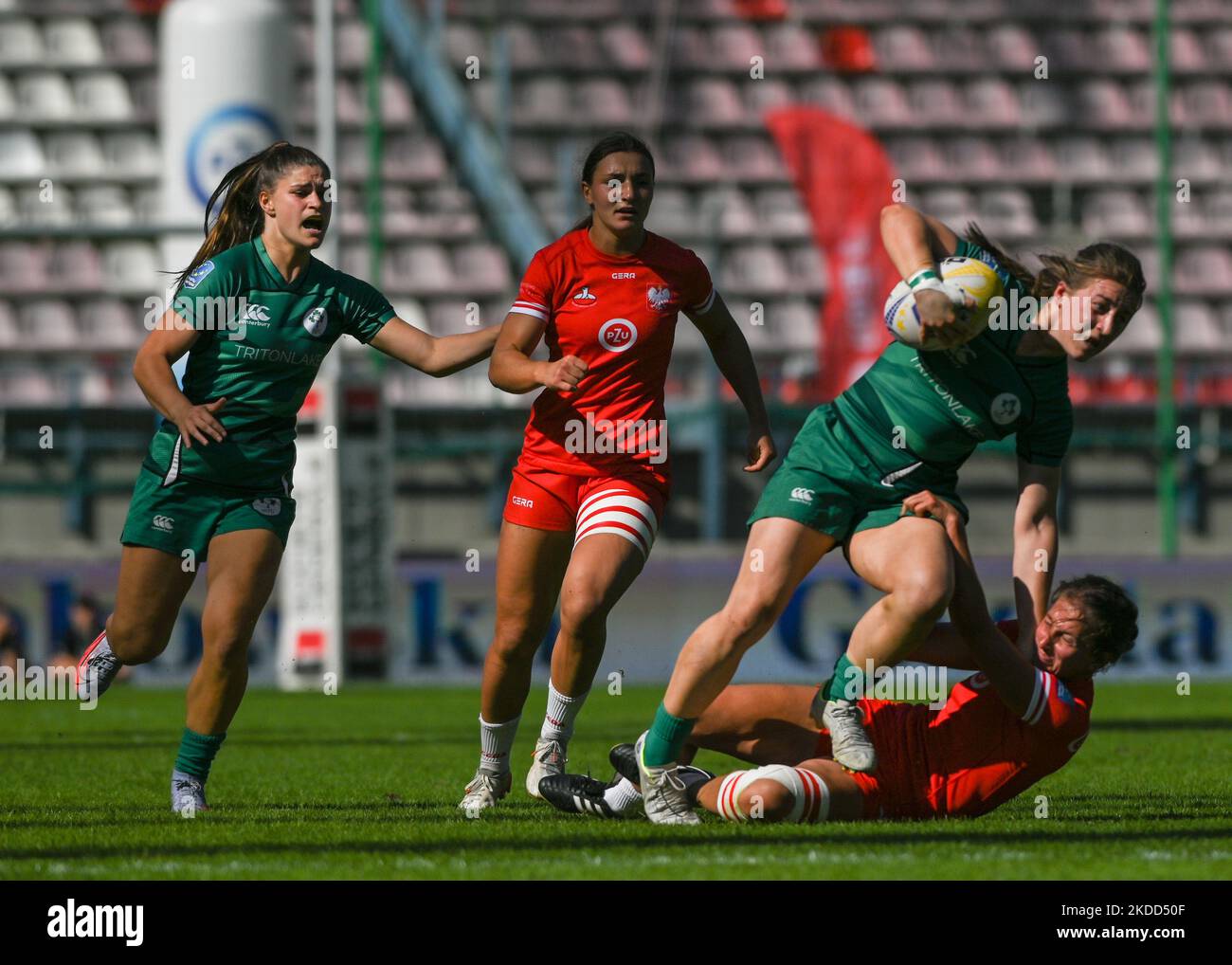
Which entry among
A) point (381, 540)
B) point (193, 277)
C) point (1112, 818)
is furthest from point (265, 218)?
point (381, 540)

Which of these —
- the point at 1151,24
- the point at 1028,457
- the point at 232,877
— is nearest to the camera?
the point at 232,877

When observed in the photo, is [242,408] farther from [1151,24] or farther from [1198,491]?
[1151,24]

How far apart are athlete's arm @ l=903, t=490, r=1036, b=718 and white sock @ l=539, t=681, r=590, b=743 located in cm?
148

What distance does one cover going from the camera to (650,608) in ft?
48.4

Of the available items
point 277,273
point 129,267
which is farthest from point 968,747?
point 129,267

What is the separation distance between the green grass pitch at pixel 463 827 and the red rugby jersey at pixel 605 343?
121cm

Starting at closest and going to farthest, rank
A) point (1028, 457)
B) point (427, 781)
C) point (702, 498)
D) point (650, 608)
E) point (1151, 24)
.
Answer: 1. point (1028, 457)
2. point (427, 781)
3. point (650, 608)
4. point (702, 498)
5. point (1151, 24)

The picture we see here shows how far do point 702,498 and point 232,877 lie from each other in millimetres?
12569

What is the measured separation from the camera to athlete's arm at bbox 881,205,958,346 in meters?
5.31

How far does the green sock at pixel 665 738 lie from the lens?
5.81 metres

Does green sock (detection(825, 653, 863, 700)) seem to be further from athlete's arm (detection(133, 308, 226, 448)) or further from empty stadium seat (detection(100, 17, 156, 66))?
empty stadium seat (detection(100, 17, 156, 66))

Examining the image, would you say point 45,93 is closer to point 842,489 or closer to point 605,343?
point 605,343

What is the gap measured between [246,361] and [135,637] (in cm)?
100

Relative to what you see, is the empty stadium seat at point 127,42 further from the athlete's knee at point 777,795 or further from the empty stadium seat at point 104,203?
the athlete's knee at point 777,795
